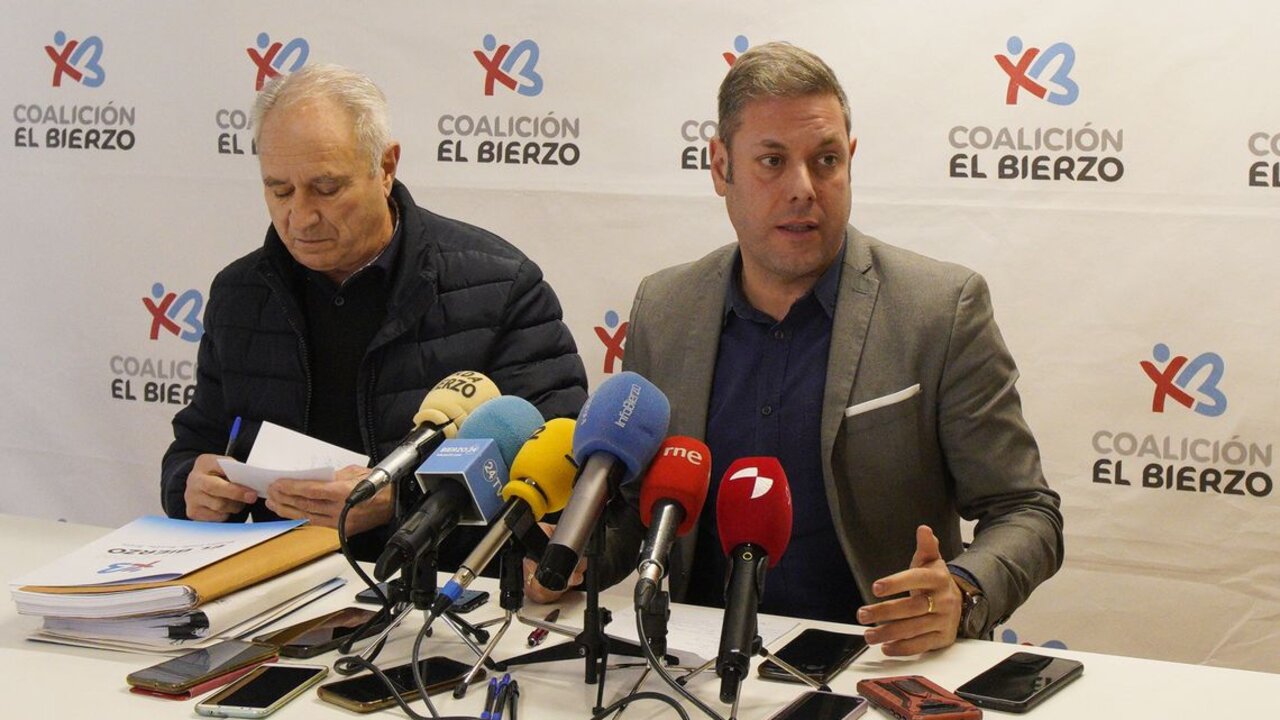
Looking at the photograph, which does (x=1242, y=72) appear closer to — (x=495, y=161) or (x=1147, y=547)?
(x=1147, y=547)

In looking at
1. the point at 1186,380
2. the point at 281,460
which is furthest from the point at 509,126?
the point at 1186,380

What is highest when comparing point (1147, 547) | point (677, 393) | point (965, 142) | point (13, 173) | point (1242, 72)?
point (1242, 72)

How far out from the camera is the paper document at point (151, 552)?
1946 millimetres

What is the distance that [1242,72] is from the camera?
3238mm

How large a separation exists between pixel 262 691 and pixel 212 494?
776 mm

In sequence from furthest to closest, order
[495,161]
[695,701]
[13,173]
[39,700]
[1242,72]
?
1. [13,173]
2. [495,161]
3. [1242,72]
4. [39,700]
5. [695,701]

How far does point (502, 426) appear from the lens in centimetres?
174

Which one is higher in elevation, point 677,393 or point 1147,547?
point 677,393

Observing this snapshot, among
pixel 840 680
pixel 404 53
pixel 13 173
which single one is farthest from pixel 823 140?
pixel 13 173

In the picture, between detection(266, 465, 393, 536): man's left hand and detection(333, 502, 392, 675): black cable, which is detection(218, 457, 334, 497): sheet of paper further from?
detection(333, 502, 392, 675): black cable

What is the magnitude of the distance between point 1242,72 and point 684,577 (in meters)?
2.04

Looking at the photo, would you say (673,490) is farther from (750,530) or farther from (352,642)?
(352,642)

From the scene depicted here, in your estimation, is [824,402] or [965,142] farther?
[965,142]

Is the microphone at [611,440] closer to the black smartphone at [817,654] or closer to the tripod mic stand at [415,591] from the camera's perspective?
the tripod mic stand at [415,591]
